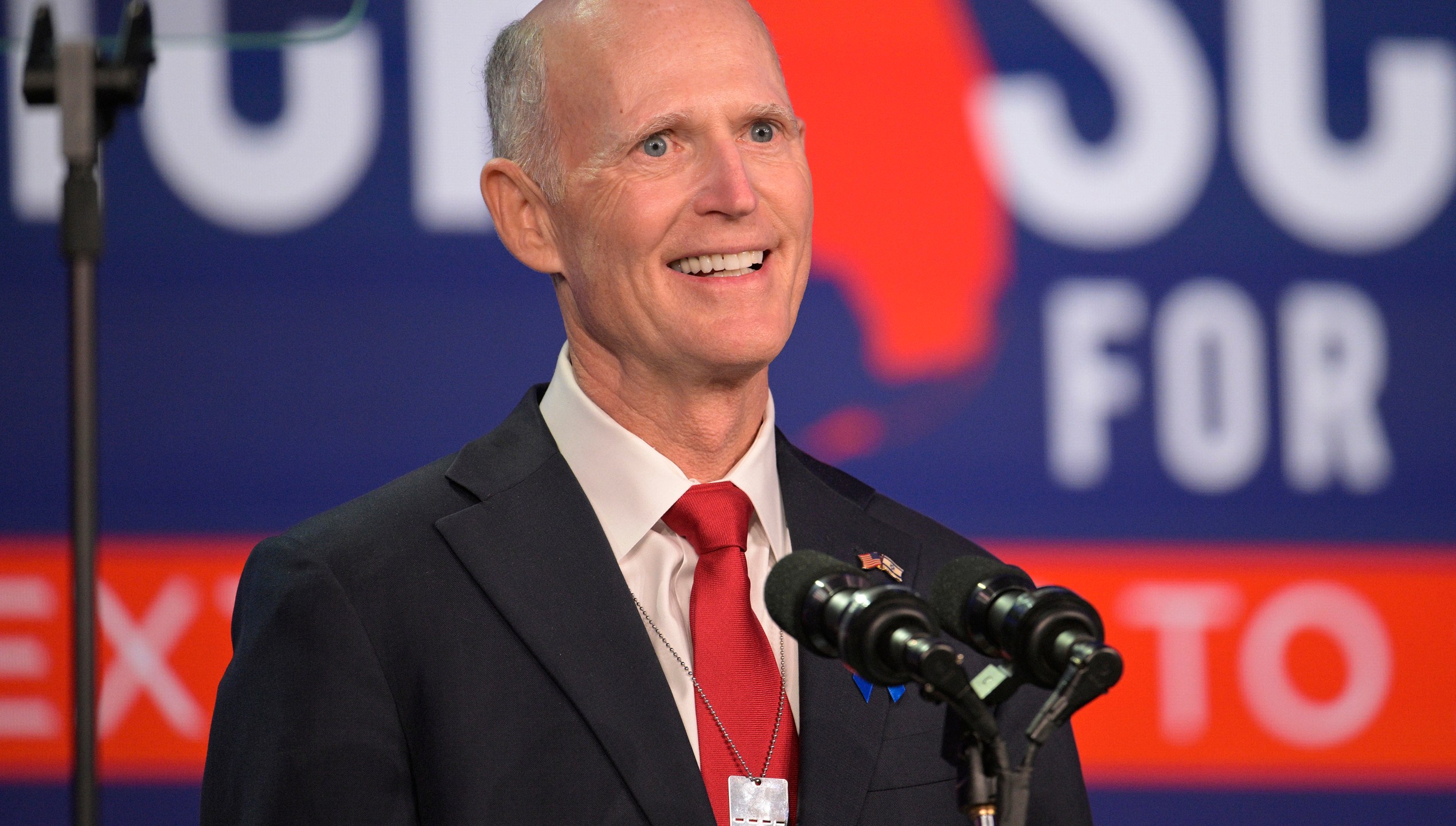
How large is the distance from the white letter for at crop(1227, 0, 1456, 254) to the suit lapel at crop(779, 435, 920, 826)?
1521 millimetres

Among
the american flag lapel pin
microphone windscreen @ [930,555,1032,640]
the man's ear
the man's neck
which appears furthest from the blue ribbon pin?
the man's ear

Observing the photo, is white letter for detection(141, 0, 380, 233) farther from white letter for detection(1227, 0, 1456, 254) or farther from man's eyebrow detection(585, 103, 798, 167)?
white letter for detection(1227, 0, 1456, 254)

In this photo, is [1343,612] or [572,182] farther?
[1343,612]

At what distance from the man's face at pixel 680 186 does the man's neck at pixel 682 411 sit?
0.07ft

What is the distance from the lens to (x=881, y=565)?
1580 mm

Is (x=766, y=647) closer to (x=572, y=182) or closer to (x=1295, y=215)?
(x=572, y=182)

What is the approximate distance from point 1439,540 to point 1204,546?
442 millimetres

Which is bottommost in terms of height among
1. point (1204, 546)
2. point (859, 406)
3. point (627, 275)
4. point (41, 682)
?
point (41, 682)

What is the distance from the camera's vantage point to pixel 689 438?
62.5 inches

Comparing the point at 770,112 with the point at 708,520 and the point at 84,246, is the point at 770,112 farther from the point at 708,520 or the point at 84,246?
the point at 84,246

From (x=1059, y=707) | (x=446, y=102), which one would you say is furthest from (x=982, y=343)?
(x=1059, y=707)

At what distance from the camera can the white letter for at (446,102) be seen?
108 inches

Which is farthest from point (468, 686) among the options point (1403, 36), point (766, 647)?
point (1403, 36)

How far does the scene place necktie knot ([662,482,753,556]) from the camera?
1550mm
